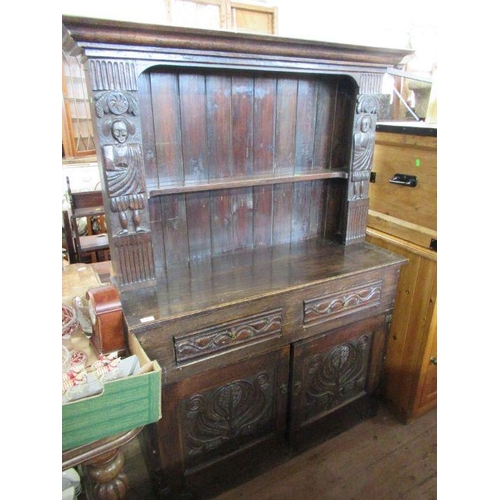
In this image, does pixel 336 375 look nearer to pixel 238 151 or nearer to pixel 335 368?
pixel 335 368

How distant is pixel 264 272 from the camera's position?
141 centimetres

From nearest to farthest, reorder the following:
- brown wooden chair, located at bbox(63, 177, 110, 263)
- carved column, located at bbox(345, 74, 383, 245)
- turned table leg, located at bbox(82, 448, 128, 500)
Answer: turned table leg, located at bbox(82, 448, 128, 500)
carved column, located at bbox(345, 74, 383, 245)
brown wooden chair, located at bbox(63, 177, 110, 263)

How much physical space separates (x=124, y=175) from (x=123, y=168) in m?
0.02

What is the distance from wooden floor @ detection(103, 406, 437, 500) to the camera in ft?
4.98

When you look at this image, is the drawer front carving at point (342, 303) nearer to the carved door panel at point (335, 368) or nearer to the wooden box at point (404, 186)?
the carved door panel at point (335, 368)

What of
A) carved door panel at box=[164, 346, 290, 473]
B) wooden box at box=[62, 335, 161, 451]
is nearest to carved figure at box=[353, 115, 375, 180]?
carved door panel at box=[164, 346, 290, 473]

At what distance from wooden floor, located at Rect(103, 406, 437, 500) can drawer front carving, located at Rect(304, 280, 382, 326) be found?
73cm

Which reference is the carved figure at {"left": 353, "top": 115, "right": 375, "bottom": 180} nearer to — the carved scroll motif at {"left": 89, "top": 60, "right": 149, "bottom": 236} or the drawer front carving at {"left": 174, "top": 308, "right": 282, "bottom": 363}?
the drawer front carving at {"left": 174, "top": 308, "right": 282, "bottom": 363}

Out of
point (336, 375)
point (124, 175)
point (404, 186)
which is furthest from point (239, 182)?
point (336, 375)
